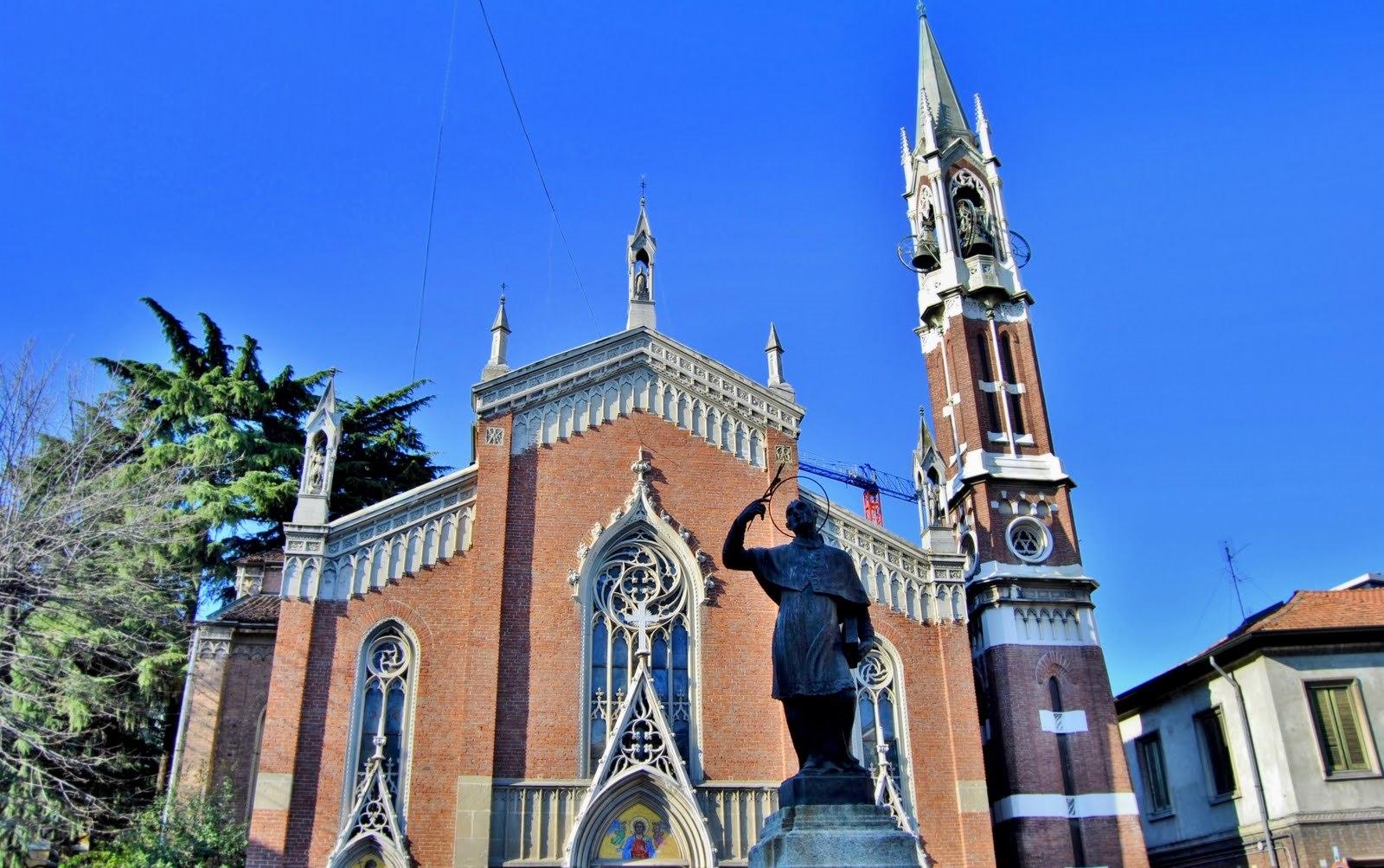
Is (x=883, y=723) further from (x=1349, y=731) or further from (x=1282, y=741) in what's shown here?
(x=1349, y=731)

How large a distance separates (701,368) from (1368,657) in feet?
50.8

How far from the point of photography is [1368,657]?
78.7 ft

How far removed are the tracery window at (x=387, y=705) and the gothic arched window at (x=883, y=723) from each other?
335 inches

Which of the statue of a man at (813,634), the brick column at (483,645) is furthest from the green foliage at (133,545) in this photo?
the statue of a man at (813,634)

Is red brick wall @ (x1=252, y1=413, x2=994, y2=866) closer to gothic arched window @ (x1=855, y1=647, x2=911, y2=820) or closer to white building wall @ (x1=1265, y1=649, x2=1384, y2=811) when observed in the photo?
gothic arched window @ (x1=855, y1=647, x2=911, y2=820)

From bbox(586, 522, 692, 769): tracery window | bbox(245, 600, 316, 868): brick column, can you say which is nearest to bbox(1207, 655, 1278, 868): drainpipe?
bbox(586, 522, 692, 769): tracery window

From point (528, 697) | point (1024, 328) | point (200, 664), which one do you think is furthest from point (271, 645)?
point (1024, 328)

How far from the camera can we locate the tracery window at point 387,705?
783 inches

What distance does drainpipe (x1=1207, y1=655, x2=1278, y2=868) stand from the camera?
23.5m

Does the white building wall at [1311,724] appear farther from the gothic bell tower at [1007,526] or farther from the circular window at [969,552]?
the circular window at [969,552]

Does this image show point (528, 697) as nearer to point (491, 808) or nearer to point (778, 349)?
point (491, 808)

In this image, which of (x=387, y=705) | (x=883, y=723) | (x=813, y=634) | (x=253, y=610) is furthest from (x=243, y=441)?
(x=813, y=634)

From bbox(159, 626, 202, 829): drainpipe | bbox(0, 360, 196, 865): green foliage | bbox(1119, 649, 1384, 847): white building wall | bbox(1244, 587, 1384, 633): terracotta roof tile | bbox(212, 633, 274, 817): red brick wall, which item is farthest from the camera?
bbox(1244, 587, 1384, 633): terracotta roof tile

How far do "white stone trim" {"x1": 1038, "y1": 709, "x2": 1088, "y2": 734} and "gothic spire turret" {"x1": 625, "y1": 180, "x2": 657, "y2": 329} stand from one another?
12.1 metres
